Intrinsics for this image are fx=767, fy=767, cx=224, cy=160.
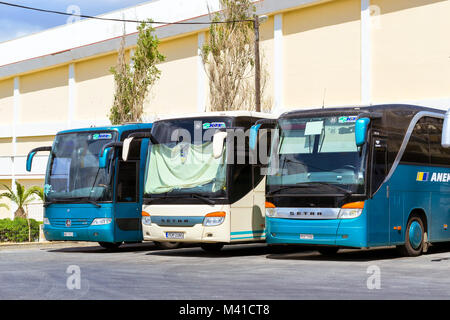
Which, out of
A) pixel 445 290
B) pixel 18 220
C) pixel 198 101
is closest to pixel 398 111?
pixel 445 290

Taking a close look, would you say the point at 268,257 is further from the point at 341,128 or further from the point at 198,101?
the point at 198,101

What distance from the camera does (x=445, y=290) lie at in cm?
1064

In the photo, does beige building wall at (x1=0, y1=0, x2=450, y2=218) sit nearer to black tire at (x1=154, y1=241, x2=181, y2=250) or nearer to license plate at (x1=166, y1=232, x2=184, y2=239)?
black tire at (x1=154, y1=241, x2=181, y2=250)

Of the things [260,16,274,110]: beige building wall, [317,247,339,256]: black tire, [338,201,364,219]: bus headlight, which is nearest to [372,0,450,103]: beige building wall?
[260,16,274,110]: beige building wall

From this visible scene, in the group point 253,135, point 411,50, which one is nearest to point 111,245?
point 253,135

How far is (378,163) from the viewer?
1535cm

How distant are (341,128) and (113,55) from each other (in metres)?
26.0

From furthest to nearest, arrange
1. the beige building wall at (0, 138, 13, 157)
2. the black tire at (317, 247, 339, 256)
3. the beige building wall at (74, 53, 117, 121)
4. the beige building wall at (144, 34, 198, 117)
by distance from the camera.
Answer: the beige building wall at (0, 138, 13, 157) < the beige building wall at (74, 53, 117, 121) < the beige building wall at (144, 34, 198, 117) < the black tire at (317, 247, 339, 256)

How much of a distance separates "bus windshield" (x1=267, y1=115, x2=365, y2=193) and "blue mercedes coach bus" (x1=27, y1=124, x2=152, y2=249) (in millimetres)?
4660

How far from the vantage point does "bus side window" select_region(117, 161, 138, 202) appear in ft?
62.9

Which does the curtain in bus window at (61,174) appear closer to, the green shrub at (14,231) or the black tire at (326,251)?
Result: the black tire at (326,251)

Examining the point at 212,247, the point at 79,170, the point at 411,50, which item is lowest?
the point at 212,247

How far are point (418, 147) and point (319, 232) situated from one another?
3277 millimetres

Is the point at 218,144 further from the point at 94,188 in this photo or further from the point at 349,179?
the point at 94,188
